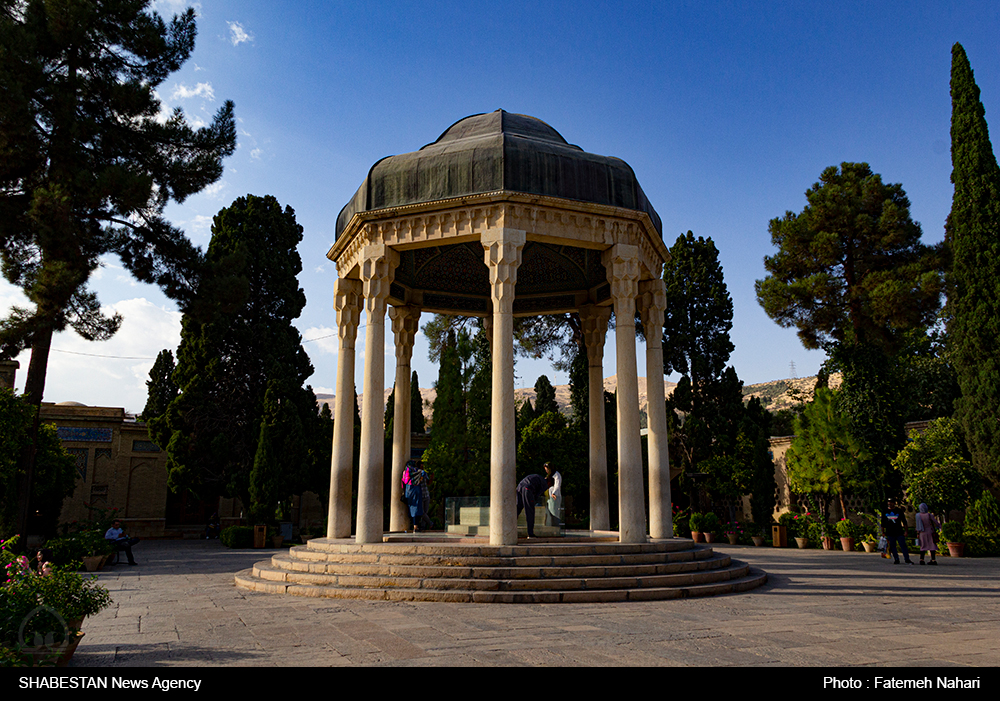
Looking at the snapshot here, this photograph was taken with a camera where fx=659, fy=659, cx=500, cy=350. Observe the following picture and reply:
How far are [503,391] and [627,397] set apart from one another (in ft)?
7.80

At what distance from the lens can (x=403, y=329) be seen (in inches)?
653

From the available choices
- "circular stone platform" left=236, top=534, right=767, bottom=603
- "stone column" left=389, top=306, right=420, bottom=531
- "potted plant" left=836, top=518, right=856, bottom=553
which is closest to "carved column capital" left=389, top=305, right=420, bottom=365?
"stone column" left=389, top=306, right=420, bottom=531

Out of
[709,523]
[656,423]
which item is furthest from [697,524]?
[656,423]

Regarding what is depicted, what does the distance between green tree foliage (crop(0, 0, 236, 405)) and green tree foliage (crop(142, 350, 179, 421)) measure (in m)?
15.6

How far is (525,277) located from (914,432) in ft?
49.1

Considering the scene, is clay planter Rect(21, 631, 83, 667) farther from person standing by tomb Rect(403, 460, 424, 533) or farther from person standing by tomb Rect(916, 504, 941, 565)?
person standing by tomb Rect(916, 504, 941, 565)

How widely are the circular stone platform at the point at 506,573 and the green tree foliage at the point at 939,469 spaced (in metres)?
12.1

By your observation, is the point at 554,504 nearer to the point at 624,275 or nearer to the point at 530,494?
the point at 530,494

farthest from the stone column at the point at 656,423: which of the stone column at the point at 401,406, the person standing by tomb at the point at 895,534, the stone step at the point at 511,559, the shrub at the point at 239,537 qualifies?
the shrub at the point at 239,537

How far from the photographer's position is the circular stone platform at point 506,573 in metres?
9.27

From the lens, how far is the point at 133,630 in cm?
708

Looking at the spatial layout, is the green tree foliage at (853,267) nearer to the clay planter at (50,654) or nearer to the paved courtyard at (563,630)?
the paved courtyard at (563,630)
